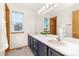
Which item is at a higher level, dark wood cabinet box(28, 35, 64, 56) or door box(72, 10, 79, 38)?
door box(72, 10, 79, 38)

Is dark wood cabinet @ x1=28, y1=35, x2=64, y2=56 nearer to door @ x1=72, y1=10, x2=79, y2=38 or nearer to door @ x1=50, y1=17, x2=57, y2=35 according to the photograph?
door @ x1=50, y1=17, x2=57, y2=35

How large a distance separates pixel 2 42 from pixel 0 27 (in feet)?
0.59

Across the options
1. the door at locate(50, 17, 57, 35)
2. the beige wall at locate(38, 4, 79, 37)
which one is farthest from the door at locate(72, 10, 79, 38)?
the door at locate(50, 17, 57, 35)

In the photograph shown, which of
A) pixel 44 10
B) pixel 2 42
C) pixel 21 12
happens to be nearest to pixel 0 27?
pixel 2 42

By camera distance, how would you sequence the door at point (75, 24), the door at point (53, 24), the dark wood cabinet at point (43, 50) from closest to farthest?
the dark wood cabinet at point (43, 50), the door at point (75, 24), the door at point (53, 24)

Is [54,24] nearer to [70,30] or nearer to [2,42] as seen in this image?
[70,30]

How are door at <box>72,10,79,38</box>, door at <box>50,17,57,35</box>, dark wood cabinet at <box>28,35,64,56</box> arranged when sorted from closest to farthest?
dark wood cabinet at <box>28,35,64,56</box>
door at <box>72,10,79,38</box>
door at <box>50,17,57,35</box>

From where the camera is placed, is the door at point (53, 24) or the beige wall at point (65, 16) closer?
the beige wall at point (65, 16)

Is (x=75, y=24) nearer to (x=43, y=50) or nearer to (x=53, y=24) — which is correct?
(x=53, y=24)

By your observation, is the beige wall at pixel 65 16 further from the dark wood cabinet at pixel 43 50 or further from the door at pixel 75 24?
the dark wood cabinet at pixel 43 50

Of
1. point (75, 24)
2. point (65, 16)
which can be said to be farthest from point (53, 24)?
point (75, 24)

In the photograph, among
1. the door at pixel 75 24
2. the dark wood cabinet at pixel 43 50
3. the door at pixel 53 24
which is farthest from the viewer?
the door at pixel 53 24

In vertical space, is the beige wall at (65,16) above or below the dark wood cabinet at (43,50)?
above

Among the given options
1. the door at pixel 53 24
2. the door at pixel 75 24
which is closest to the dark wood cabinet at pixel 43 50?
the door at pixel 53 24
